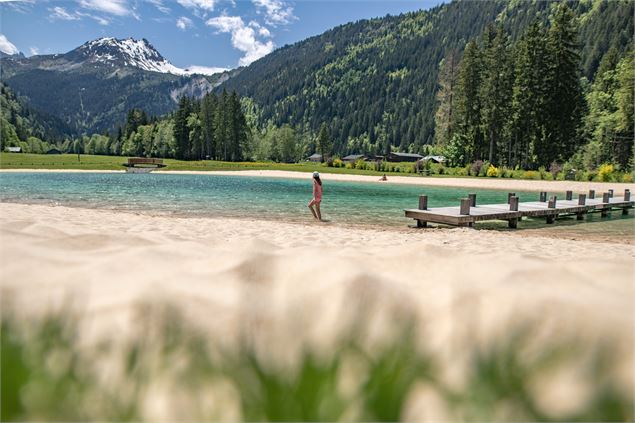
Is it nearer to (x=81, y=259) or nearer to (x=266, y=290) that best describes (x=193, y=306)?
(x=266, y=290)

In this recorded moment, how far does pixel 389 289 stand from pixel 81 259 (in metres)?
2.86

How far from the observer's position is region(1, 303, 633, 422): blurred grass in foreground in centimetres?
126

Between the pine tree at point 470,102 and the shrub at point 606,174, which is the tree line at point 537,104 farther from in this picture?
the shrub at point 606,174

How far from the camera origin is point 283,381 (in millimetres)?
1381

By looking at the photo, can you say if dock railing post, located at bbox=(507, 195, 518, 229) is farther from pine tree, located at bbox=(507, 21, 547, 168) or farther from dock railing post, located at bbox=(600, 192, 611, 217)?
pine tree, located at bbox=(507, 21, 547, 168)

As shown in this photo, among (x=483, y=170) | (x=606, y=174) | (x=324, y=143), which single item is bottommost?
(x=606, y=174)

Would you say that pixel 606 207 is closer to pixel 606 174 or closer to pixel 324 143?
pixel 606 174

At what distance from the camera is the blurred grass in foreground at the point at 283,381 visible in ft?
4.12

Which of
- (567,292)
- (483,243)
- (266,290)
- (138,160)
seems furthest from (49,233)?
(138,160)

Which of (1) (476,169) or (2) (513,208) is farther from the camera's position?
(1) (476,169)

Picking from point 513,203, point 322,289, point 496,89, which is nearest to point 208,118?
point 496,89

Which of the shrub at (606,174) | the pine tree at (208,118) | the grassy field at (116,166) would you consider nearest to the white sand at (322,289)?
the shrub at (606,174)

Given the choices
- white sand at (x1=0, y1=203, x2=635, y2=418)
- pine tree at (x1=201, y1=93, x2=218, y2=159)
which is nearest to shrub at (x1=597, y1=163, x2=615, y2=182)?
white sand at (x1=0, y1=203, x2=635, y2=418)

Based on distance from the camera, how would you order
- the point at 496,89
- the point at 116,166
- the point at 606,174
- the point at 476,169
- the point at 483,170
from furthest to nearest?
the point at 116,166, the point at 496,89, the point at 476,169, the point at 483,170, the point at 606,174
